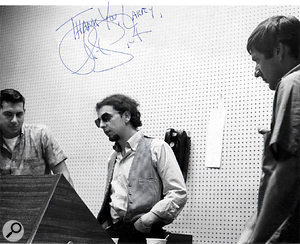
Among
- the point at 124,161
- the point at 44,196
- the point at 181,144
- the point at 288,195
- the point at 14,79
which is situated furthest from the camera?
the point at 14,79

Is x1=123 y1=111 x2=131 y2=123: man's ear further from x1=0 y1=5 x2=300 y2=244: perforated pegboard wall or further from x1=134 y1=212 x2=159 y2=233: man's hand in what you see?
x1=134 y1=212 x2=159 y2=233: man's hand

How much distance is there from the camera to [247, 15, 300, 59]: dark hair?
0.99 meters

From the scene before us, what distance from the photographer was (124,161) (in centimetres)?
234

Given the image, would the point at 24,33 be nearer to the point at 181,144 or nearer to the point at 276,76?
the point at 181,144

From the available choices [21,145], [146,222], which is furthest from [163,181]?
[21,145]

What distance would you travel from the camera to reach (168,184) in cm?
217

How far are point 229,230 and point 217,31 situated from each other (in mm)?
1086

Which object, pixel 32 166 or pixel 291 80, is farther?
pixel 32 166

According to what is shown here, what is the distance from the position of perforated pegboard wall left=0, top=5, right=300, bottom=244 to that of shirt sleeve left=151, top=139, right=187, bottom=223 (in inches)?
16.7

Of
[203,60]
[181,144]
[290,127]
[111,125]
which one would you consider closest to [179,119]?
[181,144]

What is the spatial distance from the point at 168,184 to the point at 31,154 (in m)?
0.61

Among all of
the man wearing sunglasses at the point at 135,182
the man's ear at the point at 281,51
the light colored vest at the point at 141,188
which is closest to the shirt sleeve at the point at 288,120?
the man's ear at the point at 281,51

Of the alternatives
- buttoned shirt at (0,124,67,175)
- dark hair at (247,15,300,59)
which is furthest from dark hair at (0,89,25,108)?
dark hair at (247,15,300,59)

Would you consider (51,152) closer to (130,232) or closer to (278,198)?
(130,232)
